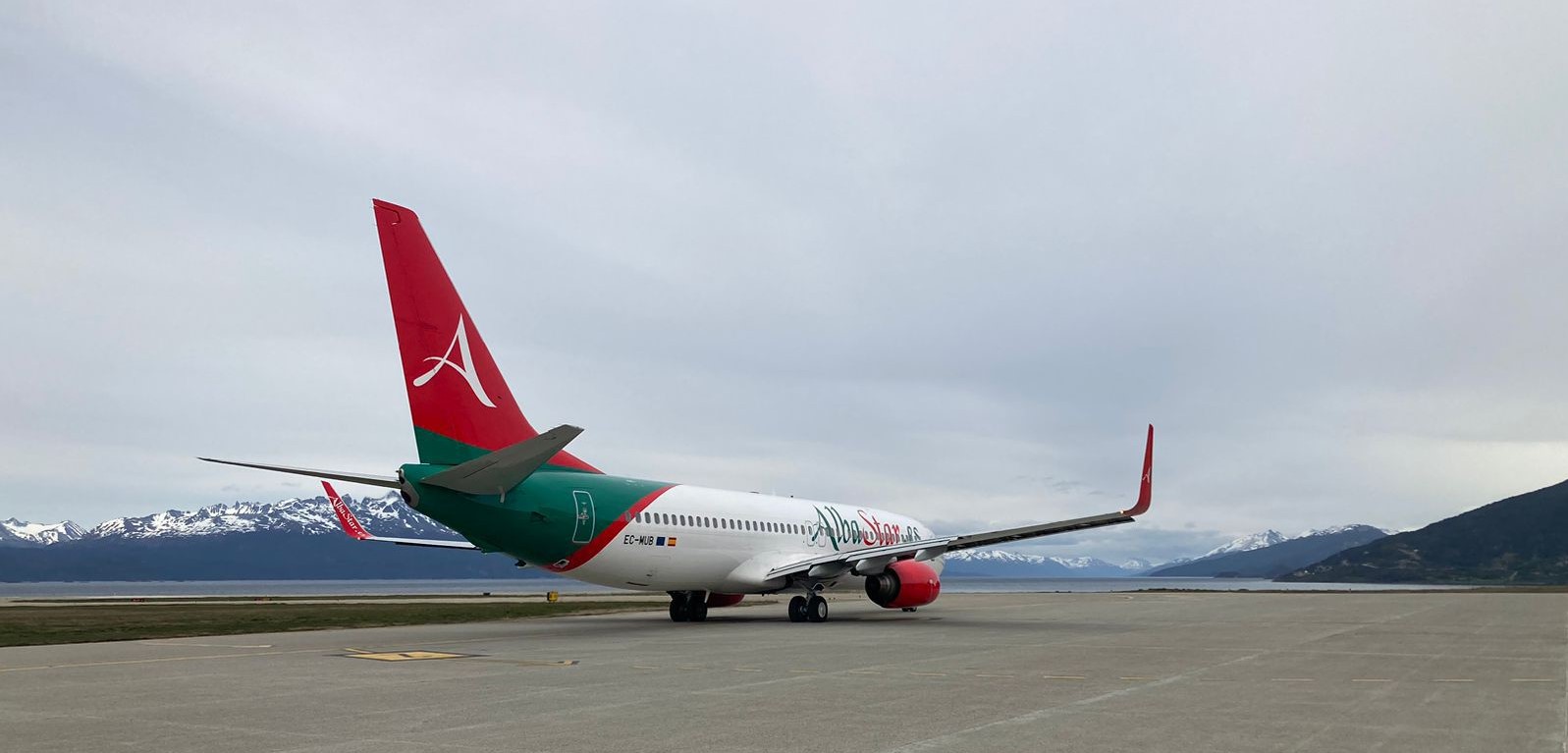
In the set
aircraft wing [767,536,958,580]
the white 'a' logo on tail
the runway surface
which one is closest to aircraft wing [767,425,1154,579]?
aircraft wing [767,536,958,580]

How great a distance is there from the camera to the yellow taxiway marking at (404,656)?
Answer: 1720 centimetres

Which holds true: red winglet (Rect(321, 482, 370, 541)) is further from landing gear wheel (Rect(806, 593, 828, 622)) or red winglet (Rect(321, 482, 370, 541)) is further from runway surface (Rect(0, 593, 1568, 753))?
landing gear wheel (Rect(806, 593, 828, 622))

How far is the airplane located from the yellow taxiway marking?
3.94m

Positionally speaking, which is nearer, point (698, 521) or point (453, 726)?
point (453, 726)

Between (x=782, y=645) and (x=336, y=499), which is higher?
(x=336, y=499)

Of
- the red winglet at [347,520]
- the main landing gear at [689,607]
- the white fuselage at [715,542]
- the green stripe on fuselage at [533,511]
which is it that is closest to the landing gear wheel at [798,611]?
the white fuselage at [715,542]

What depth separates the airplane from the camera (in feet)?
74.0

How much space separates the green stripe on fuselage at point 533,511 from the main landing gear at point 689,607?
5852 mm

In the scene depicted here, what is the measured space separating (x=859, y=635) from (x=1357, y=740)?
15196 mm

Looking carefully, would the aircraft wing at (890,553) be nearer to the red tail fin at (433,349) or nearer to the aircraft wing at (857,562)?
the aircraft wing at (857,562)

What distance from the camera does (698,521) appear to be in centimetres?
2894

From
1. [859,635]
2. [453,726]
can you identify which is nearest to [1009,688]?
[453,726]

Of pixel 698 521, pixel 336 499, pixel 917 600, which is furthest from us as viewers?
pixel 336 499

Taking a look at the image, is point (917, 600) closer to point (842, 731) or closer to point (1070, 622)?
point (1070, 622)
